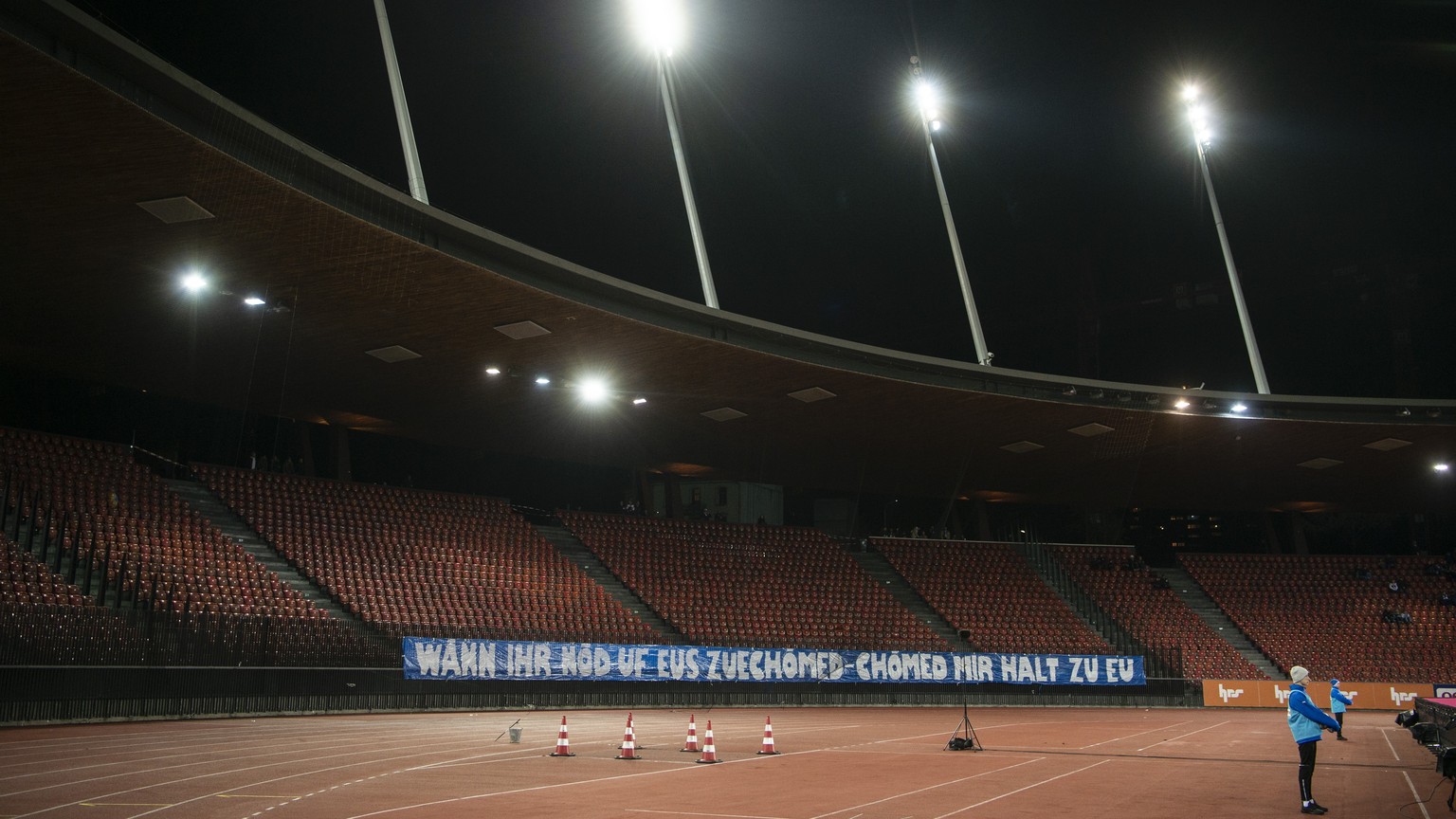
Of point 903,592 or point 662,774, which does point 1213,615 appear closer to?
point 903,592

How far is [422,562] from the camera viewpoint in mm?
28922

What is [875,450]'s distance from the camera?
121ft

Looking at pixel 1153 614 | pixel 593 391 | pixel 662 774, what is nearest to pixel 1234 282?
→ pixel 1153 614

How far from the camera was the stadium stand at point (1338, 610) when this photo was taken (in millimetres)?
38250

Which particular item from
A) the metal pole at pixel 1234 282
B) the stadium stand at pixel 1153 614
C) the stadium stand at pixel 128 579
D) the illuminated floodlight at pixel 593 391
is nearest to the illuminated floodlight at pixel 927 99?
the metal pole at pixel 1234 282

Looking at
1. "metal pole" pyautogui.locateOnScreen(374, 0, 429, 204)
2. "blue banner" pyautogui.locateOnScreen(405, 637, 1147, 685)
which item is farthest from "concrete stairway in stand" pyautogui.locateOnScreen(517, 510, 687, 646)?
"metal pole" pyautogui.locateOnScreen(374, 0, 429, 204)

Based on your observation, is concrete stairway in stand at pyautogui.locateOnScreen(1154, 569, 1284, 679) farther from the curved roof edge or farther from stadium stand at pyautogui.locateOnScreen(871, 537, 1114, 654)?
the curved roof edge

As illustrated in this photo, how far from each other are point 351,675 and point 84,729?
252 inches

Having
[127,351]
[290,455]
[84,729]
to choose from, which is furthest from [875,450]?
[84,729]

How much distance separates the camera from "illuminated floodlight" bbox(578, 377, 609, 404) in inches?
1131

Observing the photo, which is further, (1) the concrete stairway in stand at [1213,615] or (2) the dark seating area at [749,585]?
(1) the concrete stairway in stand at [1213,615]

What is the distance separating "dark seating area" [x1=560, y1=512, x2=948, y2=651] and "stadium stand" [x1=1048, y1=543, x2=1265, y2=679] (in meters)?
8.82

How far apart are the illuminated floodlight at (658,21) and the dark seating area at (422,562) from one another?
1503 centimetres

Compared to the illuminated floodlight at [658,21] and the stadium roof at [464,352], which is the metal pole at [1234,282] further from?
the illuminated floodlight at [658,21]
